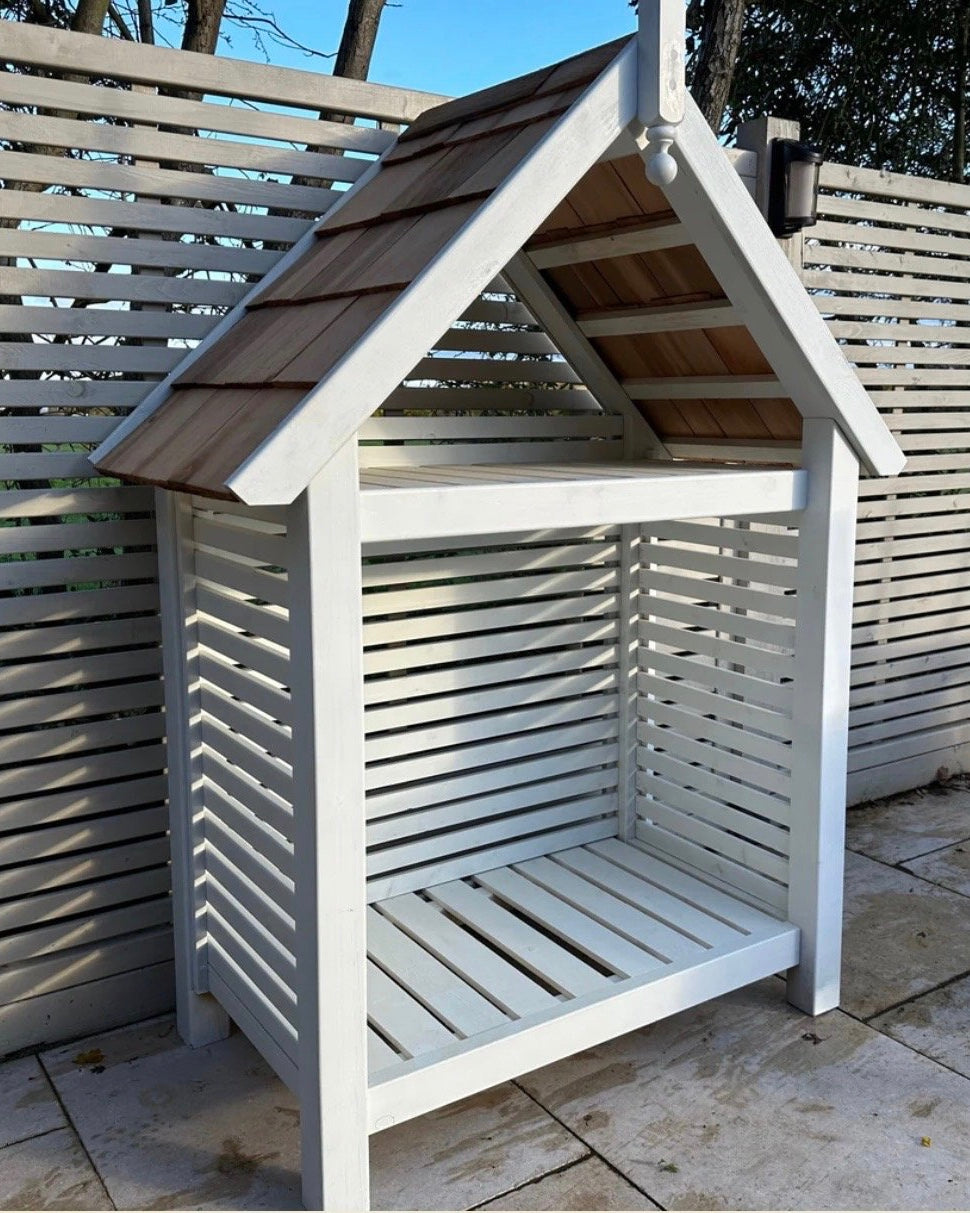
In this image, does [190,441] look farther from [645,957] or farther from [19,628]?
[645,957]

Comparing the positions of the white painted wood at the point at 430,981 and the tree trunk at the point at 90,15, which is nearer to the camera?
the white painted wood at the point at 430,981

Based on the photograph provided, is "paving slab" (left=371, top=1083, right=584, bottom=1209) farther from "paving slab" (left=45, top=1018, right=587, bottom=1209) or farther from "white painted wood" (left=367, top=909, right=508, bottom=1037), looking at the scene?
"white painted wood" (left=367, top=909, right=508, bottom=1037)

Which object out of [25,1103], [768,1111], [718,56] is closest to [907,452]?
[718,56]

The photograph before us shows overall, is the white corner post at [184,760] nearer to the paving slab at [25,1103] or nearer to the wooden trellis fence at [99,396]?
the wooden trellis fence at [99,396]

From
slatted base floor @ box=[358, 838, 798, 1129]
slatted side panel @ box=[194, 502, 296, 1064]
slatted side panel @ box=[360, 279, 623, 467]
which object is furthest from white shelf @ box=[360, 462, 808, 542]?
slatted base floor @ box=[358, 838, 798, 1129]

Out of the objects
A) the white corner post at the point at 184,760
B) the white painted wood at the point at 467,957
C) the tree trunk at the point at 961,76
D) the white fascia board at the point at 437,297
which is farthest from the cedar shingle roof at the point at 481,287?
the tree trunk at the point at 961,76

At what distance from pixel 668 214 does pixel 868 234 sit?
1848 millimetres

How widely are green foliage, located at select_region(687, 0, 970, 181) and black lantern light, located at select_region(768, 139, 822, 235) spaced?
4.17m

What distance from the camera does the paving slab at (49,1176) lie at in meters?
2.21

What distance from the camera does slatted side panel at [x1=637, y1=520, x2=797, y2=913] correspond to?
2.88 metres

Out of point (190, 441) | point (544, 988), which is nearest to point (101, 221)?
point (190, 441)

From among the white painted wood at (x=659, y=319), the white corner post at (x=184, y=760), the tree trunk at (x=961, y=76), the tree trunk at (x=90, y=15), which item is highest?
the tree trunk at (x=961, y=76)

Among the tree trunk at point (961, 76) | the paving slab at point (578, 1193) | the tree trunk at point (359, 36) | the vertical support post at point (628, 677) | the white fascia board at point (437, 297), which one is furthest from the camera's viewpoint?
the tree trunk at point (961, 76)

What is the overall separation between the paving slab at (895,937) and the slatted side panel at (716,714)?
0.40 m
